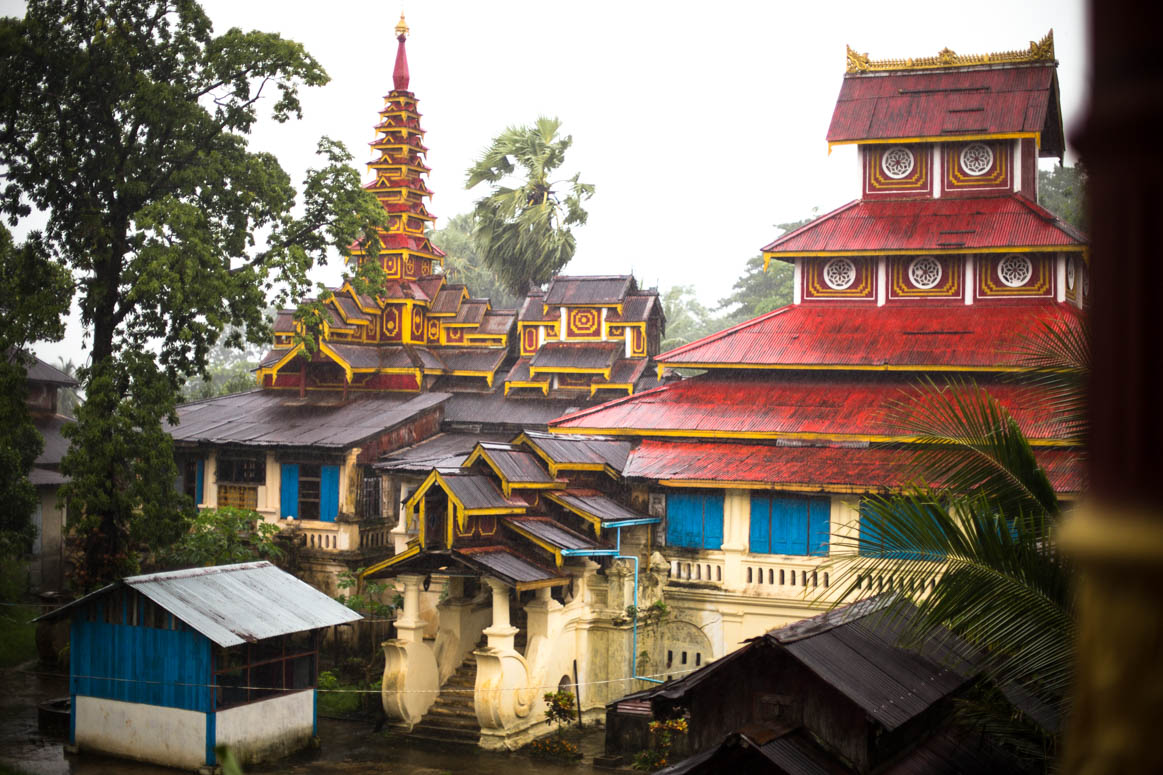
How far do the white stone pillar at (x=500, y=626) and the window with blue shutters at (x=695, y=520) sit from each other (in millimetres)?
3865

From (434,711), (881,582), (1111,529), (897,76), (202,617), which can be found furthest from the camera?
(897,76)

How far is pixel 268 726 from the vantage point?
754 inches

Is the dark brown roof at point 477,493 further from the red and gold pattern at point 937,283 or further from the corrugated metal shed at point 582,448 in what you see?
the red and gold pattern at point 937,283

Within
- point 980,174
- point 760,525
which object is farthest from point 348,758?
point 980,174

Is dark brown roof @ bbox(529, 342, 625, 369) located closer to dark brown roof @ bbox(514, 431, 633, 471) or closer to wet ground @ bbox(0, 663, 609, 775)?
dark brown roof @ bbox(514, 431, 633, 471)

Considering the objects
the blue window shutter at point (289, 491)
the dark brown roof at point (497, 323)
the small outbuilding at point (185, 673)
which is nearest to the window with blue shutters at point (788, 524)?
the small outbuilding at point (185, 673)

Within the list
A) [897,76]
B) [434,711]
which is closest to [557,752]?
[434,711]

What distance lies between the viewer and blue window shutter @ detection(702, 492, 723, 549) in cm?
2186

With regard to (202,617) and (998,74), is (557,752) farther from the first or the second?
(998,74)

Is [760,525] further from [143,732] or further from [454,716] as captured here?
[143,732]

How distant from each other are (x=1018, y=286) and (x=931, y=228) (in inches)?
84.6

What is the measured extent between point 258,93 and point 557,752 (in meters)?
15.1

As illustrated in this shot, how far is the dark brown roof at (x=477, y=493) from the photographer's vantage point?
65.9 feet

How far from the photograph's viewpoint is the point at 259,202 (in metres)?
25.3
